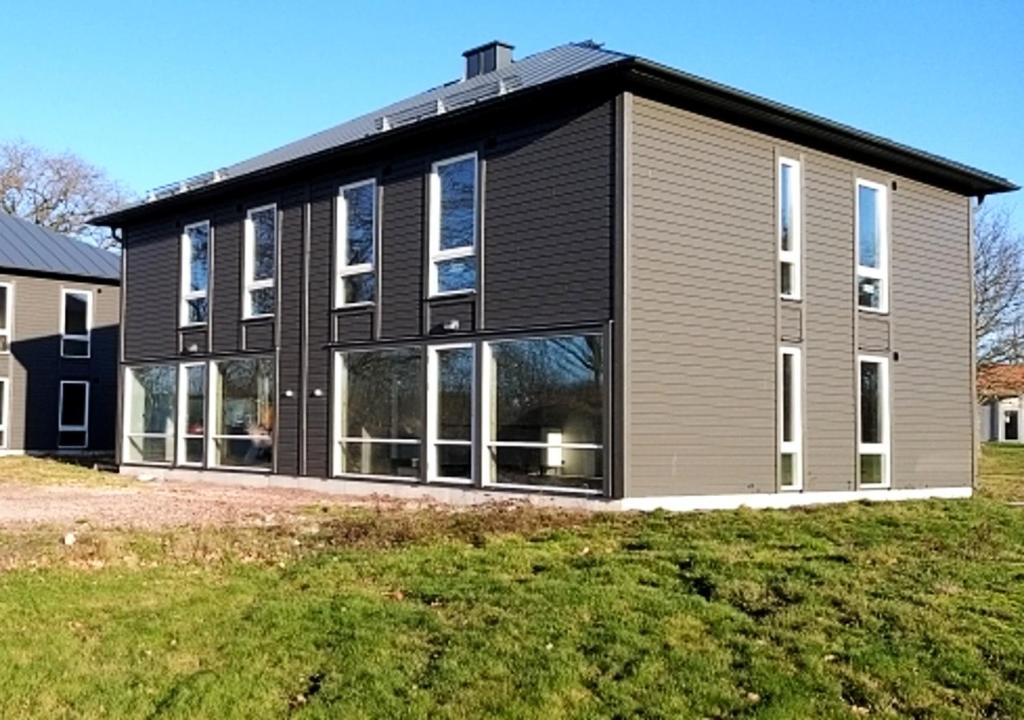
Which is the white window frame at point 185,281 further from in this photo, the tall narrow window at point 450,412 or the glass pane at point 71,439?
the glass pane at point 71,439

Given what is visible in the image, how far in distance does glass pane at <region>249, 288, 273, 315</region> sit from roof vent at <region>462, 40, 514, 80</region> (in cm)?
561

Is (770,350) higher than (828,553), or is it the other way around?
(770,350)

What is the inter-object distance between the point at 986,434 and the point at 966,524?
173ft

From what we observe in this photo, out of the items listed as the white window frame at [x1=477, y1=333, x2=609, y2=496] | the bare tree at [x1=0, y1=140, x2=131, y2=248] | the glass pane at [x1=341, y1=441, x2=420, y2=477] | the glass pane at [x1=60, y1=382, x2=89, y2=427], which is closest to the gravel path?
the glass pane at [x1=341, y1=441, x2=420, y2=477]

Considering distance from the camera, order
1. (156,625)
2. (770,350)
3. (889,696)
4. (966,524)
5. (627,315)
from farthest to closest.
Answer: (770,350)
(627,315)
(966,524)
(156,625)
(889,696)

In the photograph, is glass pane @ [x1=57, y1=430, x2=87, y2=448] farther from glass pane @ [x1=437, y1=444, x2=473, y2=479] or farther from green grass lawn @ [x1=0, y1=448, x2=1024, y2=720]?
green grass lawn @ [x1=0, y1=448, x2=1024, y2=720]

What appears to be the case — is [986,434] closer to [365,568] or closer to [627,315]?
[627,315]

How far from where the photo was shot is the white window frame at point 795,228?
1521cm

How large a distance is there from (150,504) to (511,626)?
907cm

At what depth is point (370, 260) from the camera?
17.1 meters

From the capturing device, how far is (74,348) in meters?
31.6

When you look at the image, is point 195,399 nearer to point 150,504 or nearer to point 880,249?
point 150,504

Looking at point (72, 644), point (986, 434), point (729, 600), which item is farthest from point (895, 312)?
point (986, 434)

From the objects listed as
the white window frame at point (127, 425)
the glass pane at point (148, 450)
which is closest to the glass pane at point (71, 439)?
the white window frame at point (127, 425)
